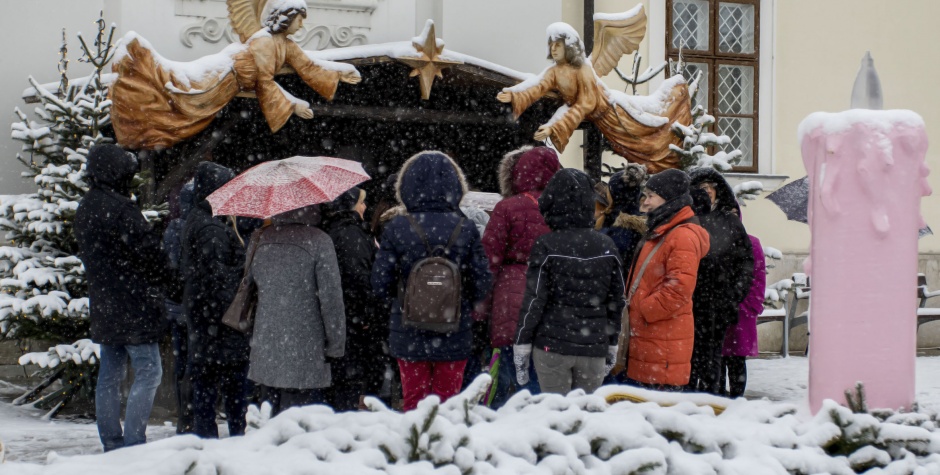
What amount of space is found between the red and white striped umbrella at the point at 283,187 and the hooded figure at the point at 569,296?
3.38 feet

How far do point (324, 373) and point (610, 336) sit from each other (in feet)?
4.27

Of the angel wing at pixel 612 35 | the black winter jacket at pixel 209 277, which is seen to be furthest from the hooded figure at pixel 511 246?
the angel wing at pixel 612 35

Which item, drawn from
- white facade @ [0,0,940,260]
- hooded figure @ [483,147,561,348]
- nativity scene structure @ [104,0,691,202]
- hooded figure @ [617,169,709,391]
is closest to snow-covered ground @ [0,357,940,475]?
hooded figure @ [617,169,709,391]

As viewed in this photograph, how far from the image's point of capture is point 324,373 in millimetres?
4812

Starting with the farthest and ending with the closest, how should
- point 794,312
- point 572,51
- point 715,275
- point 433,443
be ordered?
point 794,312 → point 572,51 → point 715,275 → point 433,443

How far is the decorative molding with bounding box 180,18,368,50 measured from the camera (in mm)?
9055

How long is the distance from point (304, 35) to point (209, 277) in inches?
182

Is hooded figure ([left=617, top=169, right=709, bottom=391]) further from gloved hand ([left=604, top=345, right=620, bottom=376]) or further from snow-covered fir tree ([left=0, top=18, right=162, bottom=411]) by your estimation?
snow-covered fir tree ([left=0, top=18, right=162, bottom=411])

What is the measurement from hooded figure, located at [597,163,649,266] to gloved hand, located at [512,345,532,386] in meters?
1.12

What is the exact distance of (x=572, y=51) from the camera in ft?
27.6

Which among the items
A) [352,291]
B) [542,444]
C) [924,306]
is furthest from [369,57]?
[924,306]

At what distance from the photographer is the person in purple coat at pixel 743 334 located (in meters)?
6.35

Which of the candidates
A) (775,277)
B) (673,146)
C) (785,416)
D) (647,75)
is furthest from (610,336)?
(775,277)

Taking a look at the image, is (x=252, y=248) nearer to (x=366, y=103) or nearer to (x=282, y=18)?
(x=282, y=18)
